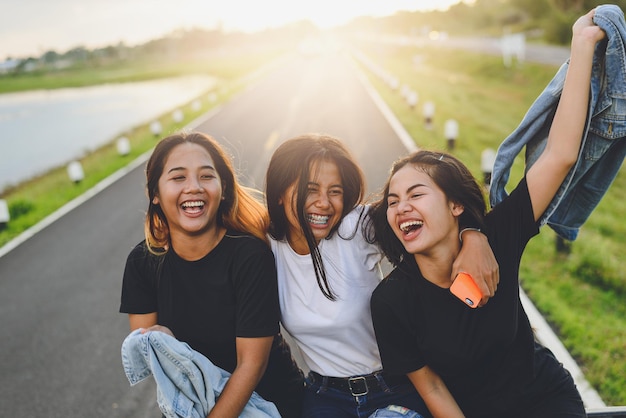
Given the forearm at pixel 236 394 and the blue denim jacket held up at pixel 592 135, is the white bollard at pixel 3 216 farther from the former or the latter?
the blue denim jacket held up at pixel 592 135

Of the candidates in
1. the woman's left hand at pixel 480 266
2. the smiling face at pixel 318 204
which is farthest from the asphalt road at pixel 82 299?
the woman's left hand at pixel 480 266

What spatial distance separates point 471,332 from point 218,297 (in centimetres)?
128

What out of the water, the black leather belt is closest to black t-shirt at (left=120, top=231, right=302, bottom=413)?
the black leather belt

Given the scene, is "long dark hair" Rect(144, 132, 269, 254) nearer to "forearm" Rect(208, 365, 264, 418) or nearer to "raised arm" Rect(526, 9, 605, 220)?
"forearm" Rect(208, 365, 264, 418)

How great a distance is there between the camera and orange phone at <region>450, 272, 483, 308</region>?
2426mm

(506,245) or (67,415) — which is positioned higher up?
(506,245)

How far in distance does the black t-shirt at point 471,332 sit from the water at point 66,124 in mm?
14851

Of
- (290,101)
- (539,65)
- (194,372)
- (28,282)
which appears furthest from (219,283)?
(539,65)

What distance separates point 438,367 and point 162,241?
163 cm

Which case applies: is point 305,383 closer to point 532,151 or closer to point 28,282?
point 532,151

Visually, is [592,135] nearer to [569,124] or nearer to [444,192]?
[569,124]

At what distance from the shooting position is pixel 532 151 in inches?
115

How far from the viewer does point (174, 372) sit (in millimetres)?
2559

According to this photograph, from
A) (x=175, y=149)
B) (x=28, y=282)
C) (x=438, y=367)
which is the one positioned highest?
(x=175, y=149)
